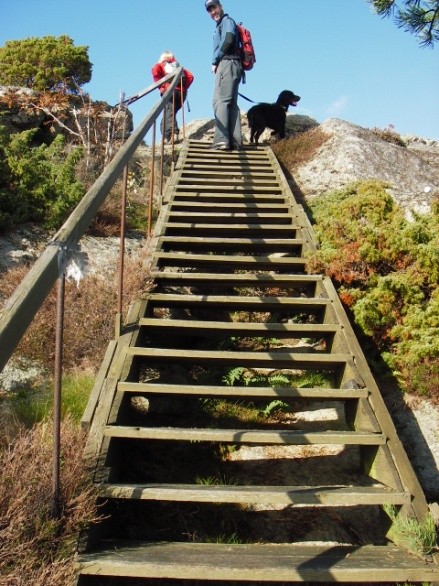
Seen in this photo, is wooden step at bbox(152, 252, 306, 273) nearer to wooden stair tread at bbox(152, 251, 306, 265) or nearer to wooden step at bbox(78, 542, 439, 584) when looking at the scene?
wooden stair tread at bbox(152, 251, 306, 265)

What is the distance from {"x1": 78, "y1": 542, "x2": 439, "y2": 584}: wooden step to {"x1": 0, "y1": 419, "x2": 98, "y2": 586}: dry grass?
11 centimetres

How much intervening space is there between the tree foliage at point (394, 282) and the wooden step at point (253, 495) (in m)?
1.67

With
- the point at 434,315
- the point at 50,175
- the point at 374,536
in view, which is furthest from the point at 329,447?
the point at 50,175

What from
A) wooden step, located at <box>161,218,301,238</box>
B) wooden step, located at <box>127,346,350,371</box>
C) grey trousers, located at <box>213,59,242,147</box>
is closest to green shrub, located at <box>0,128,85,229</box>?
wooden step, located at <box>161,218,301,238</box>

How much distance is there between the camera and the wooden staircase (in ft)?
6.84

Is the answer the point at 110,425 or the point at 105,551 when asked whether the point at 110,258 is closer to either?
the point at 110,425

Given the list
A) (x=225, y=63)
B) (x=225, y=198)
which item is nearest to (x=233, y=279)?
(x=225, y=198)

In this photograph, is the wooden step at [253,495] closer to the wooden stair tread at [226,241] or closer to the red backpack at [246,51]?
the wooden stair tread at [226,241]

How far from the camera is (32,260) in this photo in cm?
573

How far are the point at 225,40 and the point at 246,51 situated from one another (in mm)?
491

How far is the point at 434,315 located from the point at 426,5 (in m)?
5.13

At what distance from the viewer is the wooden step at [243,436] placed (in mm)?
2559

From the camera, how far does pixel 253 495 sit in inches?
89.5

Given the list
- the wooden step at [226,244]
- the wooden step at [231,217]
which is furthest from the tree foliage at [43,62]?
the wooden step at [226,244]
